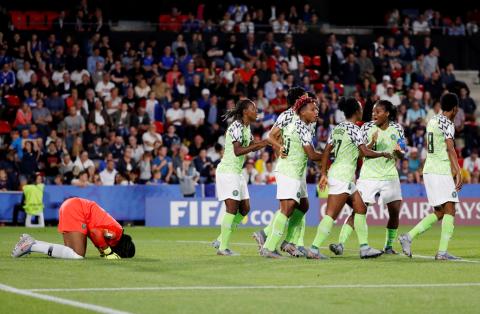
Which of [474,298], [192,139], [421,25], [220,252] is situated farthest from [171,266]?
[421,25]

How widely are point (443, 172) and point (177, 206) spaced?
13295 millimetres

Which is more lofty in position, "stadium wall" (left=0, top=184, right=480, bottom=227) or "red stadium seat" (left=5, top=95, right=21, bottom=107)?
"red stadium seat" (left=5, top=95, right=21, bottom=107)

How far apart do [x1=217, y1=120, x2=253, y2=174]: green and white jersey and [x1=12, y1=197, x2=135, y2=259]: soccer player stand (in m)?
2.08

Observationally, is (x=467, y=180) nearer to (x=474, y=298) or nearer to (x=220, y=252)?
(x=220, y=252)

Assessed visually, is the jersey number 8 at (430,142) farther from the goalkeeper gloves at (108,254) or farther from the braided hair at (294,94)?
the goalkeeper gloves at (108,254)

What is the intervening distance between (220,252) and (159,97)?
15.9 m

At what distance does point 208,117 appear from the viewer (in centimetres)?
3100

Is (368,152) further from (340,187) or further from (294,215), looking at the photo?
(294,215)

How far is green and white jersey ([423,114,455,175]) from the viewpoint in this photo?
1485 cm

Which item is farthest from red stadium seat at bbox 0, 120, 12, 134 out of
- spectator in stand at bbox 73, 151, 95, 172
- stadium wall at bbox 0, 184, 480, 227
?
stadium wall at bbox 0, 184, 480, 227

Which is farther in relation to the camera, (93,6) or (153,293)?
(93,6)

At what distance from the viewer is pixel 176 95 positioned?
3116cm

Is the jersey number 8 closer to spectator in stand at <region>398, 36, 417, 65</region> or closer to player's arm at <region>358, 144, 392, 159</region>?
player's arm at <region>358, 144, 392, 159</region>

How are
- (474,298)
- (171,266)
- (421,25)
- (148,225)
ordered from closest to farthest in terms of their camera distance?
1. (474,298)
2. (171,266)
3. (148,225)
4. (421,25)
